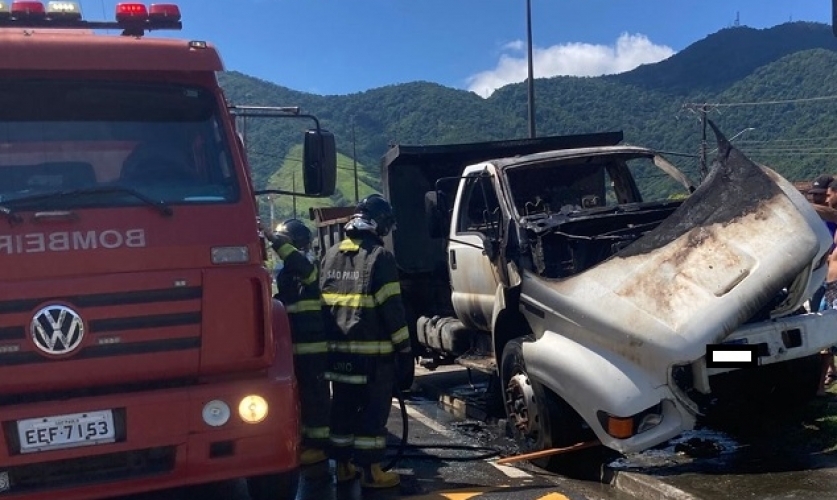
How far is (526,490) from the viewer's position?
5797 mm

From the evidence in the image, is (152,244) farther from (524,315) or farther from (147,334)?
(524,315)

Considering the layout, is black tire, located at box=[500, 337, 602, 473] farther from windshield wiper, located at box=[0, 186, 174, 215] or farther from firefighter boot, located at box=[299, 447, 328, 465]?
windshield wiper, located at box=[0, 186, 174, 215]

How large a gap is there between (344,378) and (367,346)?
273mm

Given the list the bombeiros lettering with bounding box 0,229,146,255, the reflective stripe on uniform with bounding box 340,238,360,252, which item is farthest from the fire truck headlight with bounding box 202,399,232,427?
the reflective stripe on uniform with bounding box 340,238,360,252

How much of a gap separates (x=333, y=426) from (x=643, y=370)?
6.98 feet

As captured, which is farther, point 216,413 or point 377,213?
point 377,213

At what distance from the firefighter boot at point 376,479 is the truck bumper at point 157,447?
143cm

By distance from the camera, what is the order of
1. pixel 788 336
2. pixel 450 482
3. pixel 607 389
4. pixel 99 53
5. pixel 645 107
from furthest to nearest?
pixel 645 107 < pixel 450 482 < pixel 788 336 < pixel 607 389 < pixel 99 53

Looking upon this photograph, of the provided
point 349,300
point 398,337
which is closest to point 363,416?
point 398,337

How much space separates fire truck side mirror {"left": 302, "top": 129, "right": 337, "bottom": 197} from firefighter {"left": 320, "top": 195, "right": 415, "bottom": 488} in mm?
656

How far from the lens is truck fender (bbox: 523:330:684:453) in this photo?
17.2 feet

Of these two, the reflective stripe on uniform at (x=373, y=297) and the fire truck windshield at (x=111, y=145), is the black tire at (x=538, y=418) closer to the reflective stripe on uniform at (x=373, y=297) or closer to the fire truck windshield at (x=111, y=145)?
the reflective stripe on uniform at (x=373, y=297)

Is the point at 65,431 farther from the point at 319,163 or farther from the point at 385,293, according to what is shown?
the point at 385,293

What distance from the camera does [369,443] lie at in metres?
5.90
